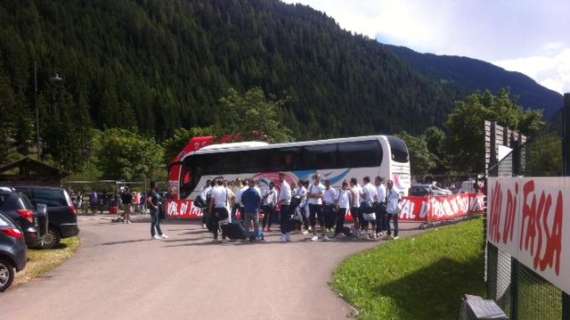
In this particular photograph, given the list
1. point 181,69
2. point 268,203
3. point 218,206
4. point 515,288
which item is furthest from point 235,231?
point 181,69

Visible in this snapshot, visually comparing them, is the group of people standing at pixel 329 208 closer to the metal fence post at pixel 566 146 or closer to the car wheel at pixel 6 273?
the car wheel at pixel 6 273

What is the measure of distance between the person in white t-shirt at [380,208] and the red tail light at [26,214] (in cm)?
876

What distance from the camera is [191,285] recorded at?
10.9 metres

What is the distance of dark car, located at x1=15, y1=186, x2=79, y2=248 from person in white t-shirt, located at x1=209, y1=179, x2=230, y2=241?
3.67 metres

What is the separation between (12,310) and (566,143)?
773cm

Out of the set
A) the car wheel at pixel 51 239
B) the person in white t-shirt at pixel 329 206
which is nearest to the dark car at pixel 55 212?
the car wheel at pixel 51 239

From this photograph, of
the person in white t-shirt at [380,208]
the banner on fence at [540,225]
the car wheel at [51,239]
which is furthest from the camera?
the person in white t-shirt at [380,208]

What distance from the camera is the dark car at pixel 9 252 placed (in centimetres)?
1104

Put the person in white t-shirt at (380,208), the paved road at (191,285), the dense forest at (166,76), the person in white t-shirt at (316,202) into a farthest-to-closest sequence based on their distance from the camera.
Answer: the dense forest at (166,76), the person in white t-shirt at (316,202), the person in white t-shirt at (380,208), the paved road at (191,285)

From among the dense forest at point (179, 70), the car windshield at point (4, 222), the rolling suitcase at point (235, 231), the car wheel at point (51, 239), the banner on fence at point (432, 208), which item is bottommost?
the car wheel at point (51, 239)

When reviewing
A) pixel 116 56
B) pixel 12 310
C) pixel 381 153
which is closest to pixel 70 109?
pixel 116 56

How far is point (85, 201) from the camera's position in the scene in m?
46.0

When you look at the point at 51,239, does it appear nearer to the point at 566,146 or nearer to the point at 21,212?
the point at 21,212

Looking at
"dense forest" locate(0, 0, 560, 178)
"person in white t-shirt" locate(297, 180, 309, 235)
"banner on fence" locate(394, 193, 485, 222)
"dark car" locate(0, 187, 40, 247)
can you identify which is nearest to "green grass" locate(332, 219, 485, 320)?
"person in white t-shirt" locate(297, 180, 309, 235)
